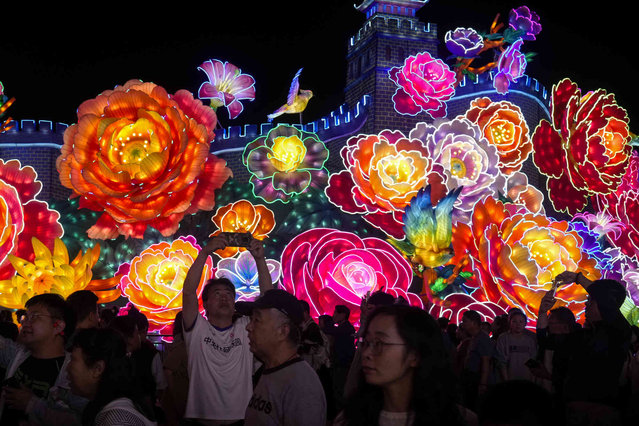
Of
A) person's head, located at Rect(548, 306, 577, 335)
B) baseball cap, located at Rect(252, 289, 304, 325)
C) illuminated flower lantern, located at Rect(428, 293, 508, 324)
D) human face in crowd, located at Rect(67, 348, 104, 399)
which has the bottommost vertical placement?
illuminated flower lantern, located at Rect(428, 293, 508, 324)

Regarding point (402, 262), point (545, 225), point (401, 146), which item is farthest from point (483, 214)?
point (401, 146)

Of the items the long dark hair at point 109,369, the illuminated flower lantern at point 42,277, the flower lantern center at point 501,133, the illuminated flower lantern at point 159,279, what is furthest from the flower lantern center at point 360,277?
the long dark hair at point 109,369

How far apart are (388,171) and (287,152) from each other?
2.98 meters

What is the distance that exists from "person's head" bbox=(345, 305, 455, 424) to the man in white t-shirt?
1.95 metres

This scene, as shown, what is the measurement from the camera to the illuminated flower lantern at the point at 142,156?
1296cm

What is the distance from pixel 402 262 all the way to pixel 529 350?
39.1 feet

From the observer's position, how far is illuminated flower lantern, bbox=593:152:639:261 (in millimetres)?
27656

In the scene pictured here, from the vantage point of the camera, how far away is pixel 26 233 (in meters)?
18.9

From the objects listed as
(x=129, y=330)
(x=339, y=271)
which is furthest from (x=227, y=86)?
(x=129, y=330)

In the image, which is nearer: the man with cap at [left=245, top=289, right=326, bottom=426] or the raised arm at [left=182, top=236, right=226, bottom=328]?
the man with cap at [left=245, top=289, right=326, bottom=426]

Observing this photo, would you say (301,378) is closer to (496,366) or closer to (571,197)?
(496,366)

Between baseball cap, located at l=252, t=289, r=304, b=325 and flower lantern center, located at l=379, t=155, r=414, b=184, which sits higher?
flower lantern center, located at l=379, t=155, r=414, b=184

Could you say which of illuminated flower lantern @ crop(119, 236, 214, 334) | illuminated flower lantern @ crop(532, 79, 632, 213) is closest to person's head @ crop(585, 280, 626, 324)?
illuminated flower lantern @ crop(119, 236, 214, 334)

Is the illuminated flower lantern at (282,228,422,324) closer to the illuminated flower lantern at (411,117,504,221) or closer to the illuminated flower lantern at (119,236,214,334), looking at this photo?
the illuminated flower lantern at (119,236,214,334)
